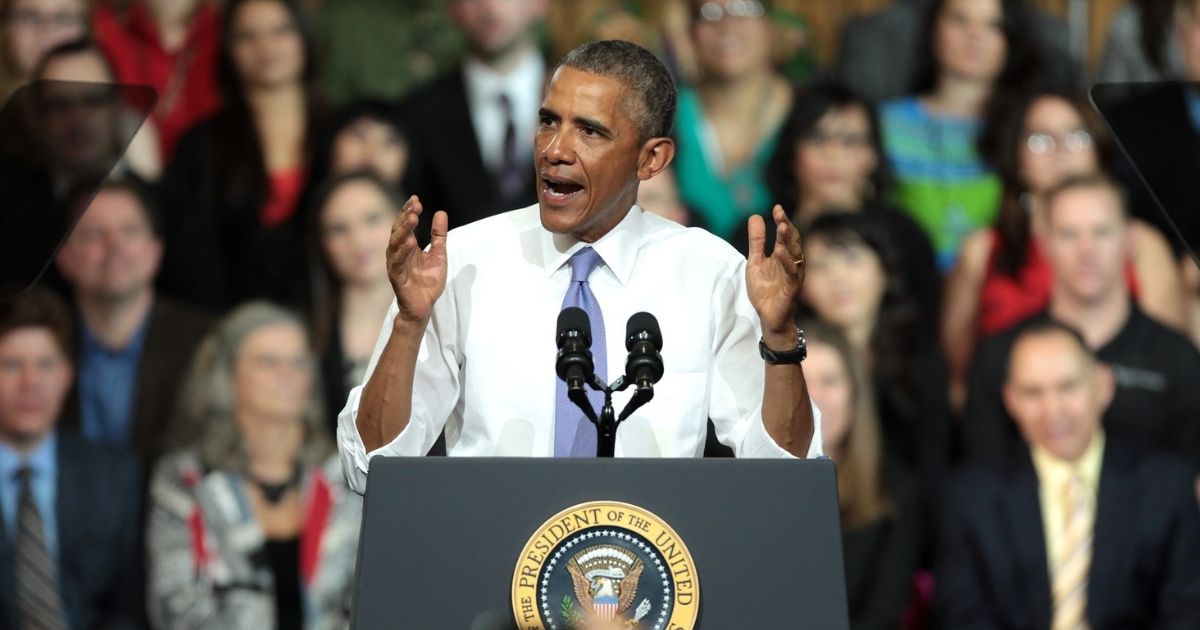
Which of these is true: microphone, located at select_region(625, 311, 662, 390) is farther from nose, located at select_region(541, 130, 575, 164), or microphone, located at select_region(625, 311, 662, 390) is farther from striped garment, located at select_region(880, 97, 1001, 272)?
striped garment, located at select_region(880, 97, 1001, 272)

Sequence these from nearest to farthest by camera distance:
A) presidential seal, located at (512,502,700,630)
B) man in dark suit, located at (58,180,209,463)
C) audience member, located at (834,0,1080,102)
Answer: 1. presidential seal, located at (512,502,700,630)
2. man in dark suit, located at (58,180,209,463)
3. audience member, located at (834,0,1080,102)

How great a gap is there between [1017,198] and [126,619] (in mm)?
2677

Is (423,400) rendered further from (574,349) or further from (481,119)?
(481,119)

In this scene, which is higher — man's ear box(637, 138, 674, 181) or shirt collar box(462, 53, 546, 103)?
shirt collar box(462, 53, 546, 103)

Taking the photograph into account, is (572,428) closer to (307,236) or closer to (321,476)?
(321,476)

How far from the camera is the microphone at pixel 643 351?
7.24 ft

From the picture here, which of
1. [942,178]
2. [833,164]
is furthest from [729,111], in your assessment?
[942,178]

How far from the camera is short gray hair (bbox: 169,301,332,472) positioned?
4508 millimetres

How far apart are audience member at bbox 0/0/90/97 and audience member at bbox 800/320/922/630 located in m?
2.31

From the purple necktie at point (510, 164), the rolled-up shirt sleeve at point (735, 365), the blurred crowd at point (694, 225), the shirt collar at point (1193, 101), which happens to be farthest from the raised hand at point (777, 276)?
the purple necktie at point (510, 164)

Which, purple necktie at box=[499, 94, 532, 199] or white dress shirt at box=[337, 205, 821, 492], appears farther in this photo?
purple necktie at box=[499, 94, 532, 199]

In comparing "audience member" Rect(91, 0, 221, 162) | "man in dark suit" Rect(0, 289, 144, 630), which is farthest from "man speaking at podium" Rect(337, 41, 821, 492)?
"audience member" Rect(91, 0, 221, 162)

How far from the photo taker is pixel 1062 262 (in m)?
4.82

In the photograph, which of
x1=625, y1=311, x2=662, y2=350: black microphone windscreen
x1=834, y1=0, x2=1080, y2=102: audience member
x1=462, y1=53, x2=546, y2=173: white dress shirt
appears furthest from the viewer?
x1=834, y1=0, x2=1080, y2=102: audience member
